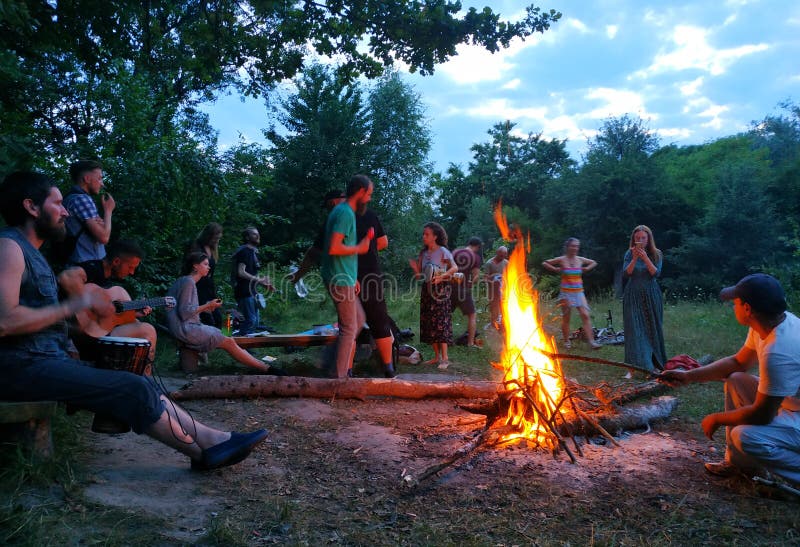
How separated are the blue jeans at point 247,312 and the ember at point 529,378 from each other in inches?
197

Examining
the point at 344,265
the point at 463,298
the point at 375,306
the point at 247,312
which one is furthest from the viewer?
the point at 463,298

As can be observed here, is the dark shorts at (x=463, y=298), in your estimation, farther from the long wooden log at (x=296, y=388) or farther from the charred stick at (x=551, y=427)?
the charred stick at (x=551, y=427)

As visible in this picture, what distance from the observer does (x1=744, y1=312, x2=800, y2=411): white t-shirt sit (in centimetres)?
324

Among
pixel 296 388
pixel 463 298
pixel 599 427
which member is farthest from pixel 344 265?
pixel 463 298

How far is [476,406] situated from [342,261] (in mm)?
2158

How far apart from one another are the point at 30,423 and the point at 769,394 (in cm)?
416

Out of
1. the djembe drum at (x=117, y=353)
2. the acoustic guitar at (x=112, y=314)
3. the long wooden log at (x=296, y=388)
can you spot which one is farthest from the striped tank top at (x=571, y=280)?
the djembe drum at (x=117, y=353)

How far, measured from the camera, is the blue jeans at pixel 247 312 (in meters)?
9.04

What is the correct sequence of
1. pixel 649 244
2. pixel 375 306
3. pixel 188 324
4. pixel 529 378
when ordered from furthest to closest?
pixel 649 244, pixel 188 324, pixel 375 306, pixel 529 378

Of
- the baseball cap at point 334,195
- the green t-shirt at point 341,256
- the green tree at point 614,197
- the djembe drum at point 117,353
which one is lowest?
the djembe drum at point 117,353

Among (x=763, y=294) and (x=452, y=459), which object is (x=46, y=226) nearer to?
(x=452, y=459)

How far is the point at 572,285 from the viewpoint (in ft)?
31.2

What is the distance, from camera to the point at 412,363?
8.00m

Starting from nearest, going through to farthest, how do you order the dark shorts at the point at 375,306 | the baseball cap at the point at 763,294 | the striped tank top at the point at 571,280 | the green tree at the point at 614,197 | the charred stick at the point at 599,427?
the baseball cap at the point at 763,294 < the charred stick at the point at 599,427 < the dark shorts at the point at 375,306 < the striped tank top at the point at 571,280 < the green tree at the point at 614,197
